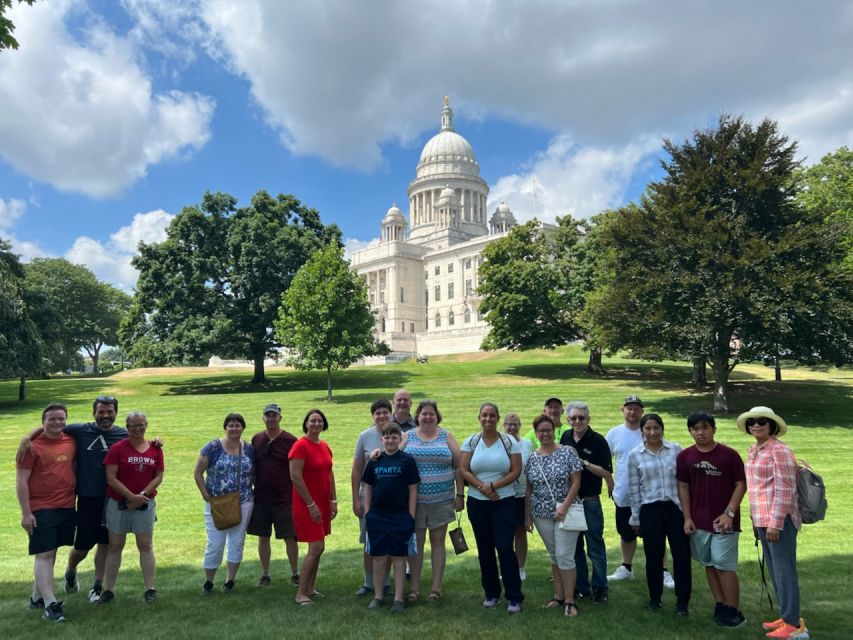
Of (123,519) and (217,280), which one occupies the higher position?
(217,280)

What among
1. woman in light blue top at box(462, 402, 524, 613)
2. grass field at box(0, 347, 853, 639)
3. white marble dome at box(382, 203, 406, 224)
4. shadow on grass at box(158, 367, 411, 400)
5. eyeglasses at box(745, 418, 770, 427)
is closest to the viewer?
eyeglasses at box(745, 418, 770, 427)

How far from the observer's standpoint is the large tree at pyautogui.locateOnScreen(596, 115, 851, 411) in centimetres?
→ 2203

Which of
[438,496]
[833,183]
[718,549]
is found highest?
[833,183]

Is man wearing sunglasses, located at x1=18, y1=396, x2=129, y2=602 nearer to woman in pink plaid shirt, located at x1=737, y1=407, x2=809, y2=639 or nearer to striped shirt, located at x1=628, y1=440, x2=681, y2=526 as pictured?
striped shirt, located at x1=628, y1=440, x2=681, y2=526

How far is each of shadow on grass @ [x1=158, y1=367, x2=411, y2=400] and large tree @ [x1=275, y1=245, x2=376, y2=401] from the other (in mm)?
3368

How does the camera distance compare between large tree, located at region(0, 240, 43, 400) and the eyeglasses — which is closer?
the eyeglasses

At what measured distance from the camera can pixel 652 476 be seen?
6.23 m

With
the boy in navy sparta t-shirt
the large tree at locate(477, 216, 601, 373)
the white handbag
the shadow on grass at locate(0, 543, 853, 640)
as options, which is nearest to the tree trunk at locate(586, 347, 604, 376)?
the large tree at locate(477, 216, 601, 373)

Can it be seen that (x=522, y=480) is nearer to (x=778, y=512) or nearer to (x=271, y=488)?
(x=778, y=512)

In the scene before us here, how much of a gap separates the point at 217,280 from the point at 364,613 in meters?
37.7

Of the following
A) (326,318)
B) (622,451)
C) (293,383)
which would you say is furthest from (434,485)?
(293,383)

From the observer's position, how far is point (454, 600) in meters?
6.53

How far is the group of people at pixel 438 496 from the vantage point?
5867 mm

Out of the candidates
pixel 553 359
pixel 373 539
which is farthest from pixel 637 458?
pixel 553 359
